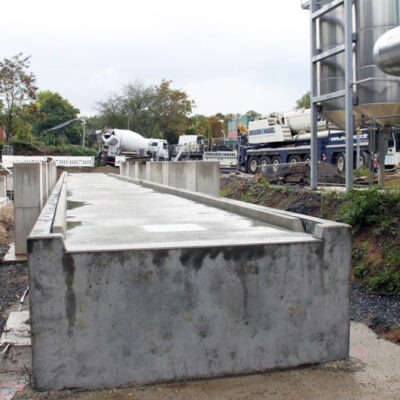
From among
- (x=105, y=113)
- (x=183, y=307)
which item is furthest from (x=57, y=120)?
(x=183, y=307)

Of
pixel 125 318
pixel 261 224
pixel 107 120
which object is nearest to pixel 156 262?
pixel 125 318

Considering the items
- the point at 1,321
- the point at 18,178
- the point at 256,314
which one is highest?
the point at 18,178

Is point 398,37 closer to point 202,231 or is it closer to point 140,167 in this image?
point 202,231

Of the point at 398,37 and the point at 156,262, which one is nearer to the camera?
the point at 156,262

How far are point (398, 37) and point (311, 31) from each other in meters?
5.84

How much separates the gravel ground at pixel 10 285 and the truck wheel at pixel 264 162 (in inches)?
759

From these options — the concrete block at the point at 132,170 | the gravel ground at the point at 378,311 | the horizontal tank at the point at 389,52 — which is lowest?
the gravel ground at the point at 378,311

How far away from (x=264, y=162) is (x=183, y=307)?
2561cm

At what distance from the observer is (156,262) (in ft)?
14.1

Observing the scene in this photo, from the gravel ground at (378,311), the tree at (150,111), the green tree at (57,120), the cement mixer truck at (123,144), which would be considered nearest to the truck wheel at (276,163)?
the cement mixer truck at (123,144)

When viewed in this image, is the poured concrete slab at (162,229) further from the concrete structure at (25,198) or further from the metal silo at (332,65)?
the metal silo at (332,65)

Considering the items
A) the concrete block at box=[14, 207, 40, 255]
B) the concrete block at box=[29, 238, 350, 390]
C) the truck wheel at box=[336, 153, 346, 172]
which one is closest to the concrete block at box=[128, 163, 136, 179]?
the truck wheel at box=[336, 153, 346, 172]

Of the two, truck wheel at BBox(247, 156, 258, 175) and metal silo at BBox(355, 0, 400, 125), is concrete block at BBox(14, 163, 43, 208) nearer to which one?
metal silo at BBox(355, 0, 400, 125)

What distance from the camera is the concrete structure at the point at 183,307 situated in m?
4.13
